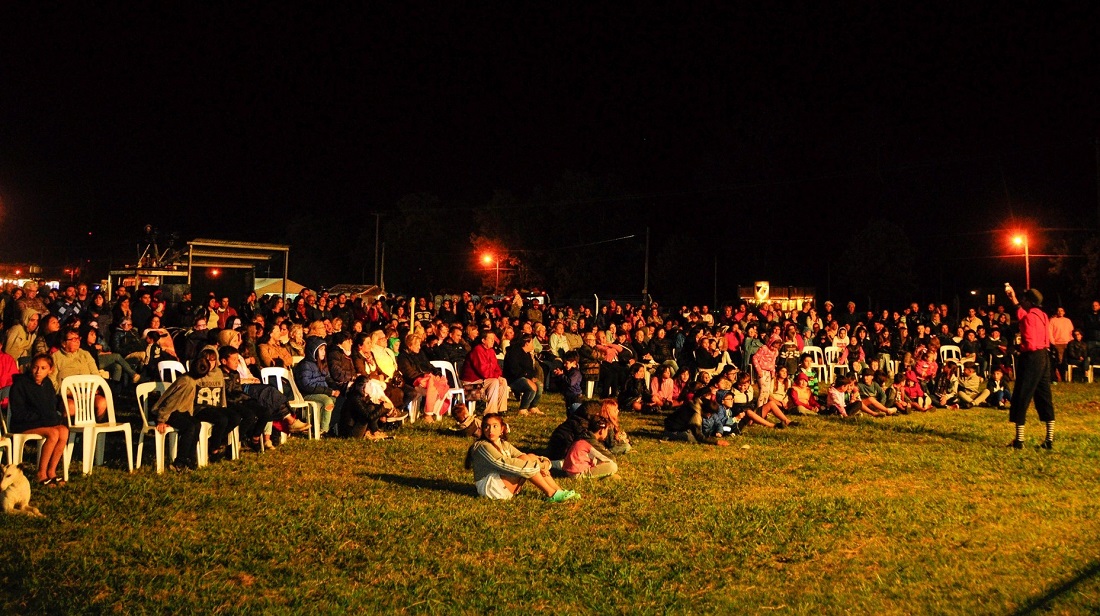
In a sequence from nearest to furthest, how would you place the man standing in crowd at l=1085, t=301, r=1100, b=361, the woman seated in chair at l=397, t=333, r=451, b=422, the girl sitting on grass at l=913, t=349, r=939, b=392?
1. the woman seated in chair at l=397, t=333, r=451, b=422
2. the girl sitting on grass at l=913, t=349, r=939, b=392
3. the man standing in crowd at l=1085, t=301, r=1100, b=361

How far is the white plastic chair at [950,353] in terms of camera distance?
1786 cm

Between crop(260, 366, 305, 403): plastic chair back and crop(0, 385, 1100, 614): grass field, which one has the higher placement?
crop(260, 366, 305, 403): plastic chair back

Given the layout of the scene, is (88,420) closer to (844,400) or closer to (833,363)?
(844,400)

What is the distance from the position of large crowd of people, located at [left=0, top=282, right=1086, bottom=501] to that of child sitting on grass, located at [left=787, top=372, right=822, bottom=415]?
0.12ft

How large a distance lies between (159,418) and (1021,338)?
29.4 feet

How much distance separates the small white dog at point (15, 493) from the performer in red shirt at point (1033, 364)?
942 cm

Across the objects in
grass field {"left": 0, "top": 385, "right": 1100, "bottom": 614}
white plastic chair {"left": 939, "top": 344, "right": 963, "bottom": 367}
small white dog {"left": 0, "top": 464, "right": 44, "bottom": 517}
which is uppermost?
white plastic chair {"left": 939, "top": 344, "right": 963, "bottom": 367}

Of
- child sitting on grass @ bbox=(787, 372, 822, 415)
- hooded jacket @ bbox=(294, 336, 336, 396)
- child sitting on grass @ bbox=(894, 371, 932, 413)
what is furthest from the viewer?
child sitting on grass @ bbox=(894, 371, 932, 413)

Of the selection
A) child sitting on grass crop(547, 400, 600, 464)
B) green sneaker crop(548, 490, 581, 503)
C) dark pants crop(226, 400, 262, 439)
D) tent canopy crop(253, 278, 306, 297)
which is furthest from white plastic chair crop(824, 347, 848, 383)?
tent canopy crop(253, 278, 306, 297)

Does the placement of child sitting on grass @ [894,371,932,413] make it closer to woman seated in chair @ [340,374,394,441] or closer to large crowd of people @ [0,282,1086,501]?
large crowd of people @ [0,282,1086,501]

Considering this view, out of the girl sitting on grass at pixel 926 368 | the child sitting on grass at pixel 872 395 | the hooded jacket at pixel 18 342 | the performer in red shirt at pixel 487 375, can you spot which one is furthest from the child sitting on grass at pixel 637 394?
the hooded jacket at pixel 18 342

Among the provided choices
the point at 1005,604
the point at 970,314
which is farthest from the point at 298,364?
the point at 970,314

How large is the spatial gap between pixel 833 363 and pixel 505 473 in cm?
1216

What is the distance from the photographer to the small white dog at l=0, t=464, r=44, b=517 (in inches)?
245
